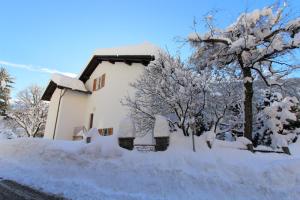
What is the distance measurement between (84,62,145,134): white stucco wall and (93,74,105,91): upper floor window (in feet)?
1.17

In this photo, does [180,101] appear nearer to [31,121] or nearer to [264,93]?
[264,93]

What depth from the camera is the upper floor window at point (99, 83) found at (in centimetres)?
2253

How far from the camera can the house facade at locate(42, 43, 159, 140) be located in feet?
63.2

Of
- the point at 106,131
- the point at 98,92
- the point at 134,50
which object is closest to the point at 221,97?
the point at 134,50

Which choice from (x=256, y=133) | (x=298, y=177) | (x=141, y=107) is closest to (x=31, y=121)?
(x=141, y=107)

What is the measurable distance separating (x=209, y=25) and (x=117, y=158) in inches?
308

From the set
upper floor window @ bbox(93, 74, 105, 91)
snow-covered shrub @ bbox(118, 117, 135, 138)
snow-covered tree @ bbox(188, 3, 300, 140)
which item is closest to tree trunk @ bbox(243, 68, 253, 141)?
snow-covered tree @ bbox(188, 3, 300, 140)

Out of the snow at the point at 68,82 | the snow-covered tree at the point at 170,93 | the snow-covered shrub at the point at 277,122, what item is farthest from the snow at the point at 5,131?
the snow-covered shrub at the point at 277,122

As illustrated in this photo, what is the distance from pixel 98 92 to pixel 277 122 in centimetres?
1380

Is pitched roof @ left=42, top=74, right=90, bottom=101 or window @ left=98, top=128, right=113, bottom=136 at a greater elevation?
pitched roof @ left=42, top=74, right=90, bottom=101

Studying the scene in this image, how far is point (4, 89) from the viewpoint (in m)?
40.2

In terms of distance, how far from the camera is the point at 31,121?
131ft

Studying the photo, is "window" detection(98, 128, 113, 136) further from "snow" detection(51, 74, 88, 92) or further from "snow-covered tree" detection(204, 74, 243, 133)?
"snow-covered tree" detection(204, 74, 243, 133)

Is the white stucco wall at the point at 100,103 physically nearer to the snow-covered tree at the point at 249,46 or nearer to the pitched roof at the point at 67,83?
the pitched roof at the point at 67,83
